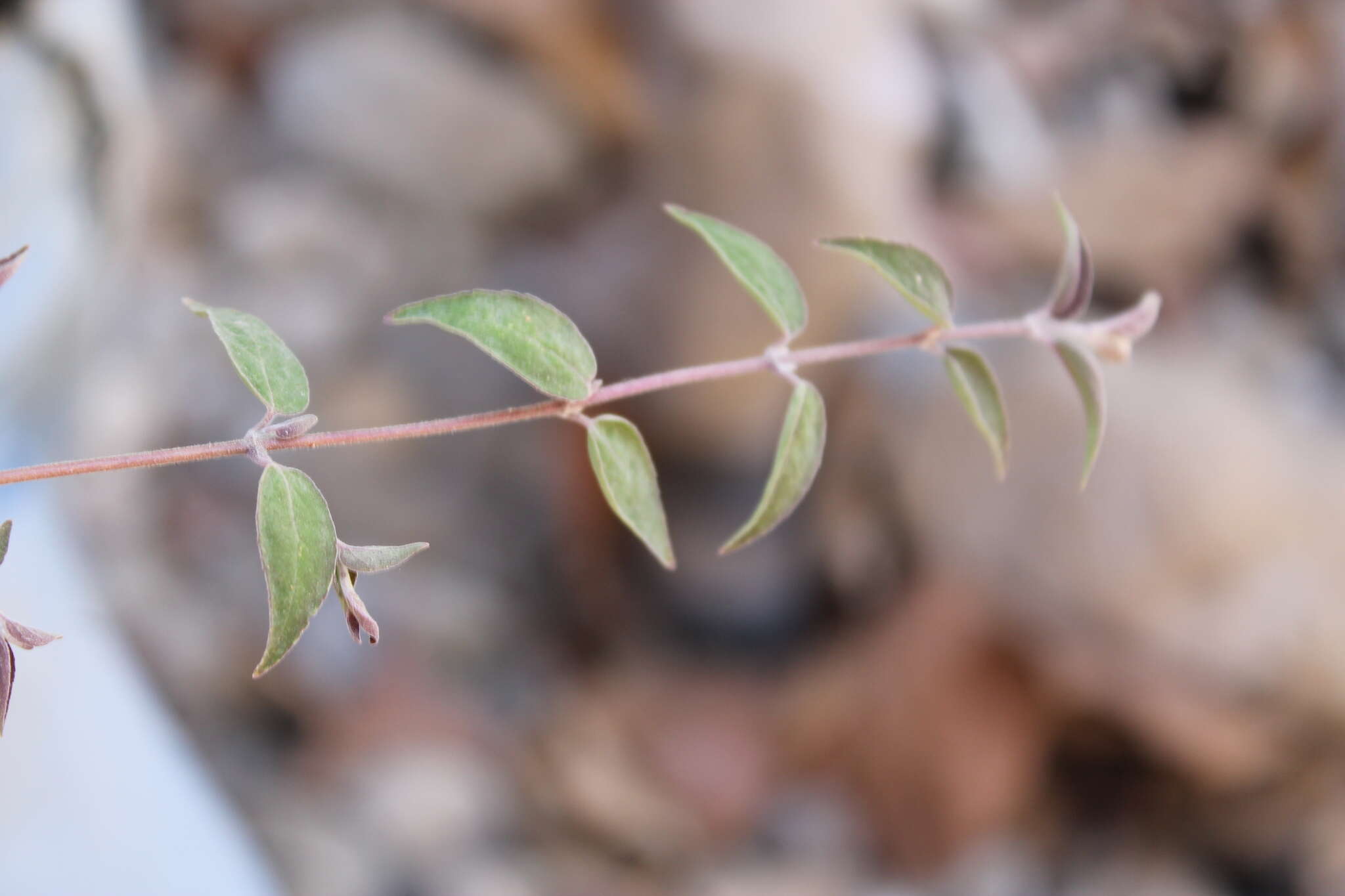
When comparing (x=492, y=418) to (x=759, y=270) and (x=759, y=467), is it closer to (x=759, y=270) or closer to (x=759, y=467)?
(x=759, y=270)

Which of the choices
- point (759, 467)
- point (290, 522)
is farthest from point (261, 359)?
point (759, 467)

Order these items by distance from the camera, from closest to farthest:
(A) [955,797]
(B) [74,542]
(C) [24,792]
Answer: (C) [24,792] → (B) [74,542] → (A) [955,797]

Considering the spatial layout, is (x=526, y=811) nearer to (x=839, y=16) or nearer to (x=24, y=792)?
(x=24, y=792)

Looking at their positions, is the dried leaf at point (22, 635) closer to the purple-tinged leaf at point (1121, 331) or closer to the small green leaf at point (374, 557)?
the small green leaf at point (374, 557)

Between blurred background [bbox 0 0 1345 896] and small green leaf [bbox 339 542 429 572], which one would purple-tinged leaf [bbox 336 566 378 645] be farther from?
blurred background [bbox 0 0 1345 896]

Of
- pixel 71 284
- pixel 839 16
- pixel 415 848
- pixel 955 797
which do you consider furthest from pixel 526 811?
pixel 839 16

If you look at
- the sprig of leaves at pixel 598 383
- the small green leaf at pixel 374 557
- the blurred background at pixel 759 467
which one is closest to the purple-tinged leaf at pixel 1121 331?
the sprig of leaves at pixel 598 383
